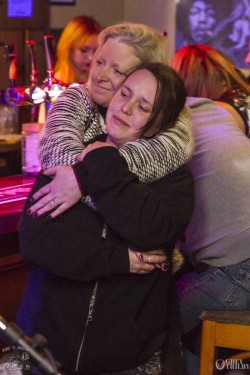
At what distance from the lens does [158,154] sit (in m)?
1.71

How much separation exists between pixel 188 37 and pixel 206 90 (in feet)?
13.4

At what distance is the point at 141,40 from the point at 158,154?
375 mm

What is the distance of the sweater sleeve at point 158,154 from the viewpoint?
1.68 metres

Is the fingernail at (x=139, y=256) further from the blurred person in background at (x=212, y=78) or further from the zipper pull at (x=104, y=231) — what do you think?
the blurred person in background at (x=212, y=78)

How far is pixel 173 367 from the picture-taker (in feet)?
5.91

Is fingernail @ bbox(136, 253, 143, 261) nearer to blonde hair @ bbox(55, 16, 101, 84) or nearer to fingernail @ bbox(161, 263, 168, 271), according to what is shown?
fingernail @ bbox(161, 263, 168, 271)

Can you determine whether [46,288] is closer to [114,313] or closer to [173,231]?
[114,313]

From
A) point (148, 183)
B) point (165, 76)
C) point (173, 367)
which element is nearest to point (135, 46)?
point (165, 76)

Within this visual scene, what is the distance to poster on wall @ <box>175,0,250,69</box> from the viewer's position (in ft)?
20.8

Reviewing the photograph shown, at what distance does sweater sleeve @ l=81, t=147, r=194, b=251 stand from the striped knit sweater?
0.16 ft

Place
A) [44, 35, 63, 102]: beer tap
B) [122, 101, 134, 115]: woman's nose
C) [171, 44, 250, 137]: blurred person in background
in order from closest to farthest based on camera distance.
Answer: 1. [122, 101, 134, 115]: woman's nose
2. [171, 44, 250, 137]: blurred person in background
3. [44, 35, 63, 102]: beer tap

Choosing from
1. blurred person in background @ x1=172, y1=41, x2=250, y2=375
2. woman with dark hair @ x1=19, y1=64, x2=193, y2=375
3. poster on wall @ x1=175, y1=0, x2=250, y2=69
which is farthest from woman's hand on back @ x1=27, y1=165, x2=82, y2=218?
poster on wall @ x1=175, y1=0, x2=250, y2=69

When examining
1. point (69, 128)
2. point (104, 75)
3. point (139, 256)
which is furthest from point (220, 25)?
point (139, 256)

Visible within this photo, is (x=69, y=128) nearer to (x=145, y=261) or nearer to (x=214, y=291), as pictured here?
(x=145, y=261)
